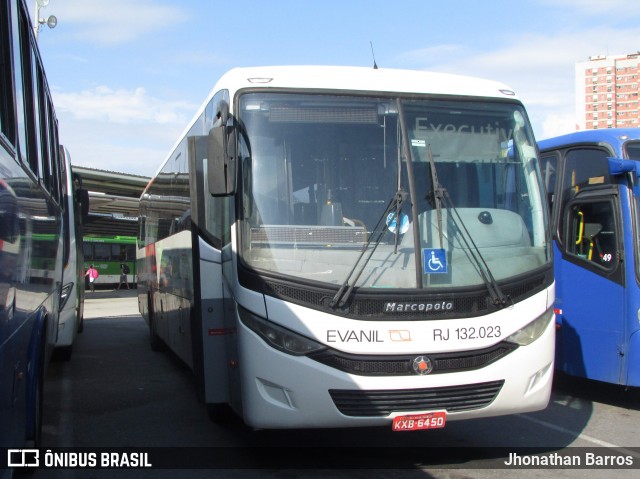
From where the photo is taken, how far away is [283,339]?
5.45 m

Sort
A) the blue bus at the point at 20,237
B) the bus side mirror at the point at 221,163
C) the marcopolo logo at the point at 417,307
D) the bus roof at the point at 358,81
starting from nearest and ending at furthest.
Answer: the blue bus at the point at 20,237
the marcopolo logo at the point at 417,307
the bus side mirror at the point at 221,163
the bus roof at the point at 358,81

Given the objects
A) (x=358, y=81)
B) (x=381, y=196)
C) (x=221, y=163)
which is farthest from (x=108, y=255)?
(x=381, y=196)

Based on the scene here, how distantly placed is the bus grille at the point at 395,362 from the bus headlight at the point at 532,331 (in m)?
0.27

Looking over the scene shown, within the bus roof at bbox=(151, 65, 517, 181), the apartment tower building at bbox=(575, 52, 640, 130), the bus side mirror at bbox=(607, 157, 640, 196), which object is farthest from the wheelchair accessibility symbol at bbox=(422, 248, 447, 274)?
the apartment tower building at bbox=(575, 52, 640, 130)

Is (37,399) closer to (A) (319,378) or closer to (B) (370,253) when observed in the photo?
(A) (319,378)

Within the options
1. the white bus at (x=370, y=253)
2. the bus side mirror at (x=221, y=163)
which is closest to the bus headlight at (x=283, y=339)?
the white bus at (x=370, y=253)

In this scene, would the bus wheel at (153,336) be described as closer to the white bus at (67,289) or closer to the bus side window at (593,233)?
the white bus at (67,289)

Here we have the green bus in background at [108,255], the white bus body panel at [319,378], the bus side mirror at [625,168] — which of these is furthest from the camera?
the green bus in background at [108,255]

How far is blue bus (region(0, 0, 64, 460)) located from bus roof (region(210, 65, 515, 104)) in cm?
162

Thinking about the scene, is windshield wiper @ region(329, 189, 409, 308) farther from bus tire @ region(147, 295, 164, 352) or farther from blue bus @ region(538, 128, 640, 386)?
bus tire @ region(147, 295, 164, 352)

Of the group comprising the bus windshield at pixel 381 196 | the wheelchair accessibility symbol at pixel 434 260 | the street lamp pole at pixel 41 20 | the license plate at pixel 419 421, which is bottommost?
the license plate at pixel 419 421

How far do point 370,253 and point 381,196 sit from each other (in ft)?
1.68

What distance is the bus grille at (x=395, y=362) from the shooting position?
17.7 ft

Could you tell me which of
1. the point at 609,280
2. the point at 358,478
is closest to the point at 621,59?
the point at 609,280
